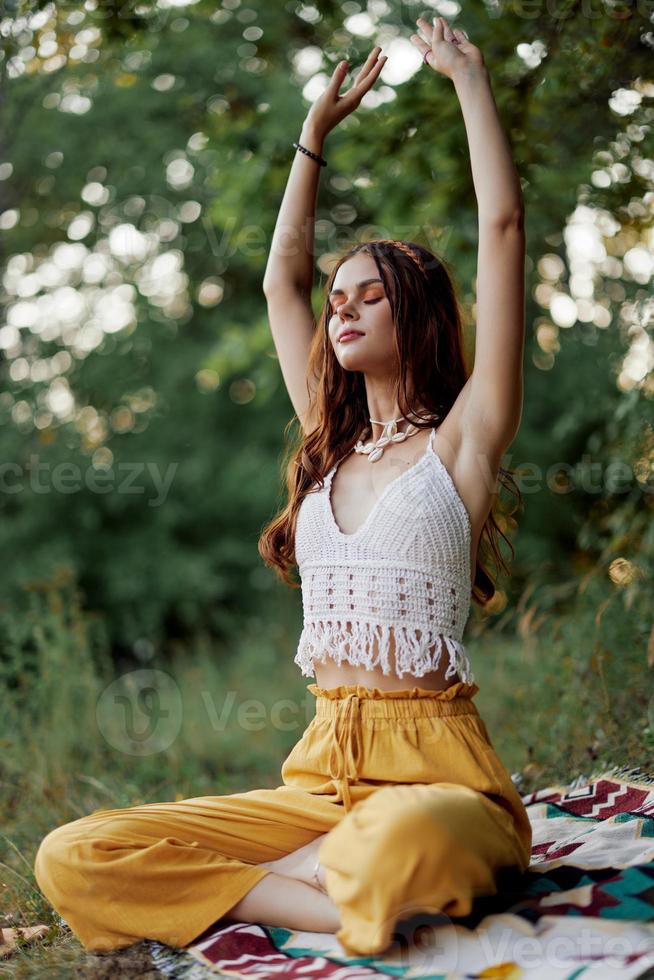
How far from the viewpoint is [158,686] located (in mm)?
5988

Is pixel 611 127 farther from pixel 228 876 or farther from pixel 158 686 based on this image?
pixel 158 686

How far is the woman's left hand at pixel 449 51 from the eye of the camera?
2.24m

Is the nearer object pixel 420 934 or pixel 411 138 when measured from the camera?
pixel 420 934

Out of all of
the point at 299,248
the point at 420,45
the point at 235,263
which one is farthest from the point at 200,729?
the point at 235,263

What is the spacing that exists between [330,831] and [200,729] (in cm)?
310

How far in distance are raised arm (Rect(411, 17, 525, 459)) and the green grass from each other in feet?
4.48

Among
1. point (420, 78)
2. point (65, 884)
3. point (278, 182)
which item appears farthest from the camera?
point (278, 182)

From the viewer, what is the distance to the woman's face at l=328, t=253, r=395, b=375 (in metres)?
2.31

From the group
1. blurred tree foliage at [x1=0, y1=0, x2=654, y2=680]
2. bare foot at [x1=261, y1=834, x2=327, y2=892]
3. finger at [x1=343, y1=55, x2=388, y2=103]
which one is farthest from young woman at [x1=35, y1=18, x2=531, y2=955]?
blurred tree foliage at [x1=0, y1=0, x2=654, y2=680]

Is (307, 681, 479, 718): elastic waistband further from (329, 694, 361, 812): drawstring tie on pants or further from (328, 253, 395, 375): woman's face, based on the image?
(328, 253, 395, 375): woman's face

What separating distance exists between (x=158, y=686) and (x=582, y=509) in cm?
312

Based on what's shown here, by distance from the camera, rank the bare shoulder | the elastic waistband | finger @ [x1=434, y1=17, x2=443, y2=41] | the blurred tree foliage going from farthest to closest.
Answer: the blurred tree foliage, finger @ [x1=434, y1=17, x2=443, y2=41], the bare shoulder, the elastic waistband

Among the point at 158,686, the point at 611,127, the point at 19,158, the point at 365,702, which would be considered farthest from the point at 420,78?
the point at 19,158

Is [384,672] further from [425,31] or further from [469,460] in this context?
[425,31]
